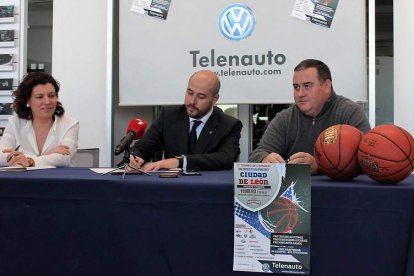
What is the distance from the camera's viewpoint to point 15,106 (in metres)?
2.78

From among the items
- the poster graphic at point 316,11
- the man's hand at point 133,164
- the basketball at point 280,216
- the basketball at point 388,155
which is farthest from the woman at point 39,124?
the poster graphic at point 316,11

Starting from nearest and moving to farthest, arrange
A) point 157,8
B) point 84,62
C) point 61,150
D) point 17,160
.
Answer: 1. point 17,160
2. point 61,150
3. point 157,8
4. point 84,62

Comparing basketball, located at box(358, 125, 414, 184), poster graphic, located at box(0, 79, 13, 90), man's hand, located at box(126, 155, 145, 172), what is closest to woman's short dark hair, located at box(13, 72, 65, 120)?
man's hand, located at box(126, 155, 145, 172)

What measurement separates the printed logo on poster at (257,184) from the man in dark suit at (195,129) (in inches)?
38.0

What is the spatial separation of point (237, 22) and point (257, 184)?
2.31m

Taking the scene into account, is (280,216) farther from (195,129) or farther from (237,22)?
(237,22)

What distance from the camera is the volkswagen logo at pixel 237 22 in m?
3.45

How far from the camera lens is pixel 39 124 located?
2.77m

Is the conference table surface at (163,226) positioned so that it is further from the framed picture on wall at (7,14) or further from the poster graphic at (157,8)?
the framed picture on wall at (7,14)

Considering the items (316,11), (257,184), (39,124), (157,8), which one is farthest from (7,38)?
(257,184)

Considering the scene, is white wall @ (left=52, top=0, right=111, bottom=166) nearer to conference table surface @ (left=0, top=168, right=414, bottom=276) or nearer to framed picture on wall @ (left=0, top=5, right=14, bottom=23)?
framed picture on wall @ (left=0, top=5, right=14, bottom=23)

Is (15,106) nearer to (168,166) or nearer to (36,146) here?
(36,146)

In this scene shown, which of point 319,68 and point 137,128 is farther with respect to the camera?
point 319,68

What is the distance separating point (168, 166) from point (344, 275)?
3.22ft
